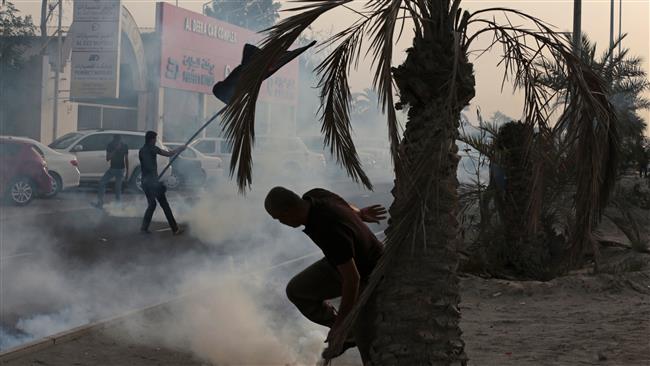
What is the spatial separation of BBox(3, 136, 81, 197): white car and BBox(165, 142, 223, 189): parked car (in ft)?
15.3

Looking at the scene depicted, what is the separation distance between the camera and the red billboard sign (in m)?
32.1

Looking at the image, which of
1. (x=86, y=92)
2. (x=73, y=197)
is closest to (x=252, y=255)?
(x=73, y=197)

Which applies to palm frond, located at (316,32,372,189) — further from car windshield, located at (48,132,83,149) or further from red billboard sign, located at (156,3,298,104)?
red billboard sign, located at (156,3,298,104)

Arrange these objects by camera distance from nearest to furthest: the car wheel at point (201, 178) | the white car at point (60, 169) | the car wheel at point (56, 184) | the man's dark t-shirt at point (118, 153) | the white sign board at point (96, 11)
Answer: the man's dark t-shirt at point (118, 153), the white car at point (60, 169), the car wheel at point (56, 184), the car wheel at point (201, 178), the white sign board at point (96, 11)

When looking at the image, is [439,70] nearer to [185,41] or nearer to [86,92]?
[86,92]

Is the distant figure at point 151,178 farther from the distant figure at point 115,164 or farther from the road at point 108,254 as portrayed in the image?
the distant figure at point 115,164

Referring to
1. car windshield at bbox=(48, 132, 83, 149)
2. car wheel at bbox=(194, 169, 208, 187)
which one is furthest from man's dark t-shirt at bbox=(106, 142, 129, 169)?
car wheel at bbox=(194, 169, 208, 187)

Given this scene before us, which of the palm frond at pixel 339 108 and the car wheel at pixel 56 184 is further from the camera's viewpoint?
the car wheel at pixel 56 184

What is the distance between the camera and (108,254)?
35.7 ft

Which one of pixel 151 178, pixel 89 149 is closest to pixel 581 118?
pixel 151 178

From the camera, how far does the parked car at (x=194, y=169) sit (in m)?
23.1

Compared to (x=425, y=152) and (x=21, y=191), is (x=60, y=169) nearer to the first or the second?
(x=21, y=191)

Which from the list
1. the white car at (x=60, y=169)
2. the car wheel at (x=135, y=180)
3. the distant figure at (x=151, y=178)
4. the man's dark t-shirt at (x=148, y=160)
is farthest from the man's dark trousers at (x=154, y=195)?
the car wheel at (x=135, y=180)

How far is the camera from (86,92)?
30.0 meters
